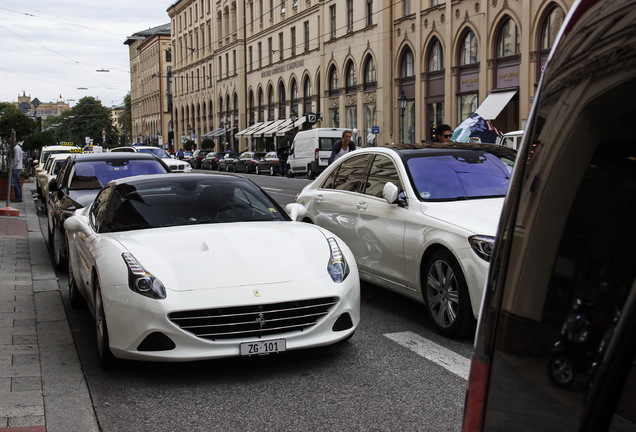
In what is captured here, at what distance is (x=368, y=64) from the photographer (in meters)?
46.6

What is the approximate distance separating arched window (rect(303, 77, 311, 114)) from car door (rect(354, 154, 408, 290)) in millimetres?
49726

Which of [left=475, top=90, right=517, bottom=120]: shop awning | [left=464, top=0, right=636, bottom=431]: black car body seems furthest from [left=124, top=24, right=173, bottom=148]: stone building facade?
[left=464, top=0, right=636, bottom=431]: black car body

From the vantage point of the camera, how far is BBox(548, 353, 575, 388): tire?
1.36 m

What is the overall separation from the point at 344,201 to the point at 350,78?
140 feet

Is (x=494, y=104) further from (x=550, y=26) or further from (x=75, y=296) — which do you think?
(x=75, y=296)

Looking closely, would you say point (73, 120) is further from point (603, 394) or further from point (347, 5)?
point (603, 394)

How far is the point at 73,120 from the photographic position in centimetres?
14588

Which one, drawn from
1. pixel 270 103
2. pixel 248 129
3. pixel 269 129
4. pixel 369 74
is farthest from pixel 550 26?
pixel 248 129

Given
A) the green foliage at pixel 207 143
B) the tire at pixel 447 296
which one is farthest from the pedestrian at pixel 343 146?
the green foliage at pixel 207 143

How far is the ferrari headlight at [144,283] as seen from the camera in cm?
495

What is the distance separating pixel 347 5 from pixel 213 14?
118ft

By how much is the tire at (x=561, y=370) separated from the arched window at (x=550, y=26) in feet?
100

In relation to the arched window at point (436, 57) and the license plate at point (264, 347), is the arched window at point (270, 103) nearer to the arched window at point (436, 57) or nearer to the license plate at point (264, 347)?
the arched window at point (436, 57)

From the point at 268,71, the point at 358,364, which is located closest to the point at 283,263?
the point at 358,364
